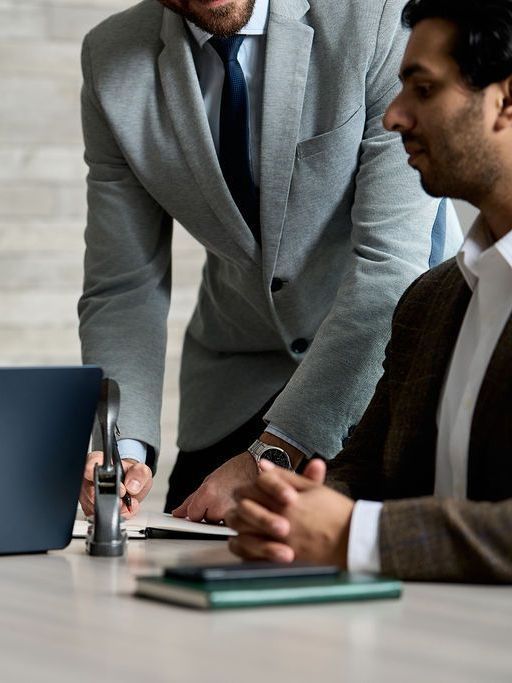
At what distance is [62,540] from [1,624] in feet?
1.57

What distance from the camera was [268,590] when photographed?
3.97ft

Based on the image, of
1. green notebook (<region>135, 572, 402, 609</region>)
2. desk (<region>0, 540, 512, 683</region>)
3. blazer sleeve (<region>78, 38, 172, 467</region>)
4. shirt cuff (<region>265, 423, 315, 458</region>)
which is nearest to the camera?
desk (<region>0, 540, 512, 683</region>)

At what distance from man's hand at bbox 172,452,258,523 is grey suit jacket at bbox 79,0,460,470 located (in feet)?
0.36

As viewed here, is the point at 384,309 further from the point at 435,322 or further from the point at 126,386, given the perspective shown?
the point at 126,386

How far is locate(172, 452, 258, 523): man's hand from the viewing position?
199 cm

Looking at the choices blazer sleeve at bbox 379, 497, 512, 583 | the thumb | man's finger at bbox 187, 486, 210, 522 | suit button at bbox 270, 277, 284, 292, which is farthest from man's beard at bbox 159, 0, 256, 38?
blazer sleeve at bbox 379, 497, 512, 583

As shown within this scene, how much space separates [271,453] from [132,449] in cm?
30

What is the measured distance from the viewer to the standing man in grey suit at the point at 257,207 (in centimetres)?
213

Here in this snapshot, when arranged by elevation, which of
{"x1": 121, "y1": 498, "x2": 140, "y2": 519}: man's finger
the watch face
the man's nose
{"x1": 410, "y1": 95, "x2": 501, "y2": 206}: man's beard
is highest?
the man's nose

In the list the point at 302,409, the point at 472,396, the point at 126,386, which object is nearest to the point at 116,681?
the point at 472,396

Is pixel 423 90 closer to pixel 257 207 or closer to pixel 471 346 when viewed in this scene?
pixel 471 346

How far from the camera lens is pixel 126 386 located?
7.77 ft

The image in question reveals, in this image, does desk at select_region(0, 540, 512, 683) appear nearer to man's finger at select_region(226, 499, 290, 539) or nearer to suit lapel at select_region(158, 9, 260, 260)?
man's finger at select_region(226, 499, 290, 539)

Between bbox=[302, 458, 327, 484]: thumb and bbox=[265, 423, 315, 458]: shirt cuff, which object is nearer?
bbox=[302, 458, 327, 484]: thumb
